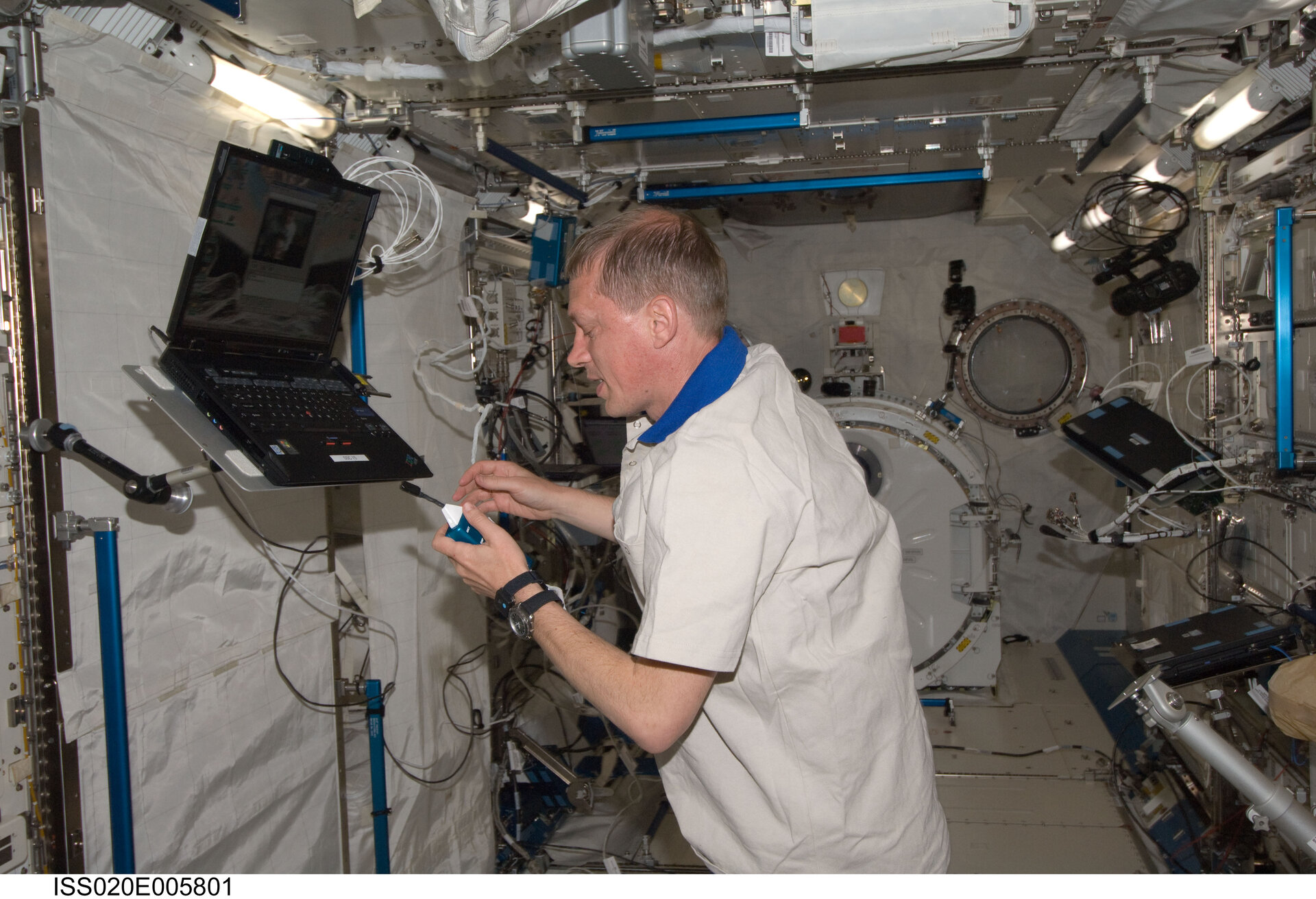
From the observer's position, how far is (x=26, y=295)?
1853mm

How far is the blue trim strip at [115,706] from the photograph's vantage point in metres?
1.90

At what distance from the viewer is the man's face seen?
5.53 ft

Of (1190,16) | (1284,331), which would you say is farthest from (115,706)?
(1284,331)

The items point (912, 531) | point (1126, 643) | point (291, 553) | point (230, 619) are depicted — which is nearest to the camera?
point (230, 619)

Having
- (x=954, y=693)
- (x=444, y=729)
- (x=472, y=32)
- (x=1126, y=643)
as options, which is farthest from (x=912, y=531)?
(x=472, y=32)

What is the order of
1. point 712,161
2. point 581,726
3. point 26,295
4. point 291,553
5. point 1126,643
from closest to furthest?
1. point 26,295
2. point 291,553
3. point 1126,643
4. point 712,161
5. point 581,726

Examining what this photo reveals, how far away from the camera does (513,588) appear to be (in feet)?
5.44

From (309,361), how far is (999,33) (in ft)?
7.04

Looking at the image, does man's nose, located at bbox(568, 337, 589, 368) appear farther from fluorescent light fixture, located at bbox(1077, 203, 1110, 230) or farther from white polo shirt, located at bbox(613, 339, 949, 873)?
fluorescent light fixture, located at bbox(1077, 203, 1110, 230)

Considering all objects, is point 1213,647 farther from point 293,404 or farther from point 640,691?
point 293,404

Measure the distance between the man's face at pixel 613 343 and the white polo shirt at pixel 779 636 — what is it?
4.8 inches

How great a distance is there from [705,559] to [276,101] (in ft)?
6.94

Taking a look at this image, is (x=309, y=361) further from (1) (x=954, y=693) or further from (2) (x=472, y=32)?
(1) (x=954, y=693)

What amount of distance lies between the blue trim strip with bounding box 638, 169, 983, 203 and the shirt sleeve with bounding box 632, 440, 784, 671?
3.05 m
